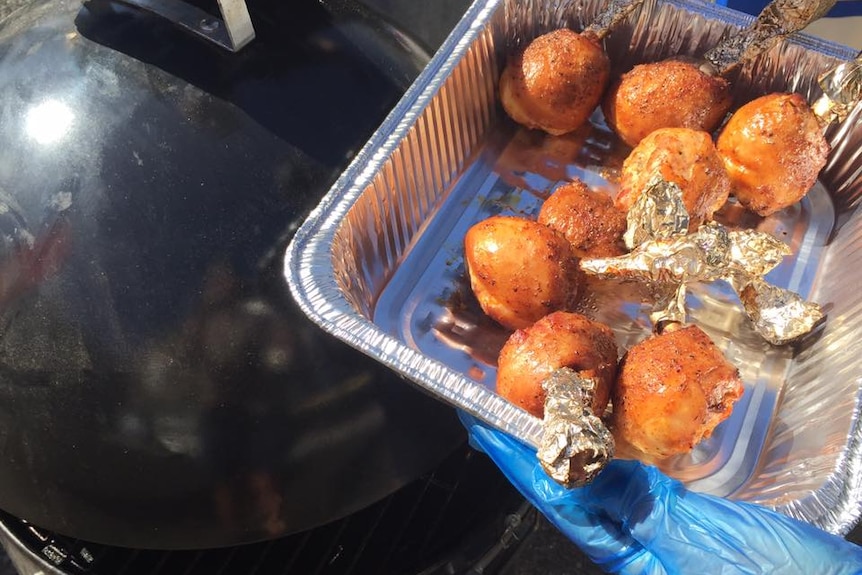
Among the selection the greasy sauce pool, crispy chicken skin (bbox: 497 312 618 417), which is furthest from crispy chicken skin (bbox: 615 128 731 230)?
crispy chicken skin (bbox: 497 312 618 417)

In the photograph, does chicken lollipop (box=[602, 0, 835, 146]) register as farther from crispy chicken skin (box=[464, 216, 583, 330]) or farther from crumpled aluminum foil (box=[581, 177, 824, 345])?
crispy chicken skin (box=[464, 216, 583, 330])

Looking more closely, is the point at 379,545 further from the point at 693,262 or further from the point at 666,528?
the point at 693,262

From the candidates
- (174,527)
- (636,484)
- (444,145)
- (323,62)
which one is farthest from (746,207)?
(174,527)

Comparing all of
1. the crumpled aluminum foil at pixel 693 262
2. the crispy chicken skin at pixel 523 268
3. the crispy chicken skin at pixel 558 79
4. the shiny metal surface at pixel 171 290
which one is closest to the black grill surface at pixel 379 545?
the shiny metal surface at pixel 171 290

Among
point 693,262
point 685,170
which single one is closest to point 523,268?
point 693,262

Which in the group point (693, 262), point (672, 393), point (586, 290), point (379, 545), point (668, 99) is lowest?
point (379, 545)

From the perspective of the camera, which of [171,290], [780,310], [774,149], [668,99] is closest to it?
[171,290]
